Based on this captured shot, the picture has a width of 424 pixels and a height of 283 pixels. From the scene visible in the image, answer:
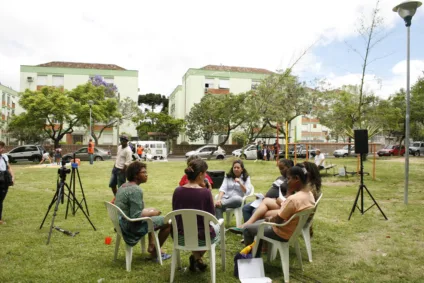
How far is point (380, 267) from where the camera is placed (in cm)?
430

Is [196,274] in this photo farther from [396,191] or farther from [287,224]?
[396,191]

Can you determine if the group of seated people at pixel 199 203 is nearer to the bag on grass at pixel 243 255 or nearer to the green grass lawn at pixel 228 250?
the bag on grass at pixel 243 255

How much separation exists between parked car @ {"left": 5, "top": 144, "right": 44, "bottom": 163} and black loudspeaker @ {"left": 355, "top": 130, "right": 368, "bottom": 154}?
74.8 feet

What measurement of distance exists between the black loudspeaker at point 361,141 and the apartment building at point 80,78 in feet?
112

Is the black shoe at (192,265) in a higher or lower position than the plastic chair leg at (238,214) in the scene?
lower

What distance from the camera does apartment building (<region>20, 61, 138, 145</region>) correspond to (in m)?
40.0

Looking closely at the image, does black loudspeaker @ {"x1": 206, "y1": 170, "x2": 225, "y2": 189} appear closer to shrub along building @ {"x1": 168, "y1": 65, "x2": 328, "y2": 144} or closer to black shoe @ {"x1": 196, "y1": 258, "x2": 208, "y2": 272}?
black shoe @ {"x1": 196, "y1": 258, "x2": 208, "y2": 272}

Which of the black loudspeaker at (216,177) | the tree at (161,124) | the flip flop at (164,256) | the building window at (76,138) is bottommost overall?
the flip flop at (164,256)

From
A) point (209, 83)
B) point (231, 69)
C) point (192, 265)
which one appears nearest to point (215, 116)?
point (209, 83)

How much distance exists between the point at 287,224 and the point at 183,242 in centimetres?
114

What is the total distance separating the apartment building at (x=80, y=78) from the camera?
40.0m

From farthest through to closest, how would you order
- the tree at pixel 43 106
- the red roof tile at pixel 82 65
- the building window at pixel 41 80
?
the red roof tile at pixel 82 65, the building window at pixel 41 80, the tree at pixel 43 106

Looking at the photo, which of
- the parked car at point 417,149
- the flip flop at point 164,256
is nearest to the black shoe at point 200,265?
the flip flop at point 164,256

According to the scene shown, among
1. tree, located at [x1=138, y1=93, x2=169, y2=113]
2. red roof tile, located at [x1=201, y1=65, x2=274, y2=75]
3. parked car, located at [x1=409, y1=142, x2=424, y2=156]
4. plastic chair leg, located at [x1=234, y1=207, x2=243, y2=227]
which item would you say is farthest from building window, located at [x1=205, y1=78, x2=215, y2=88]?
plastic chair leg, located at [x1=234, y1=207, x2=243, y2=227]
